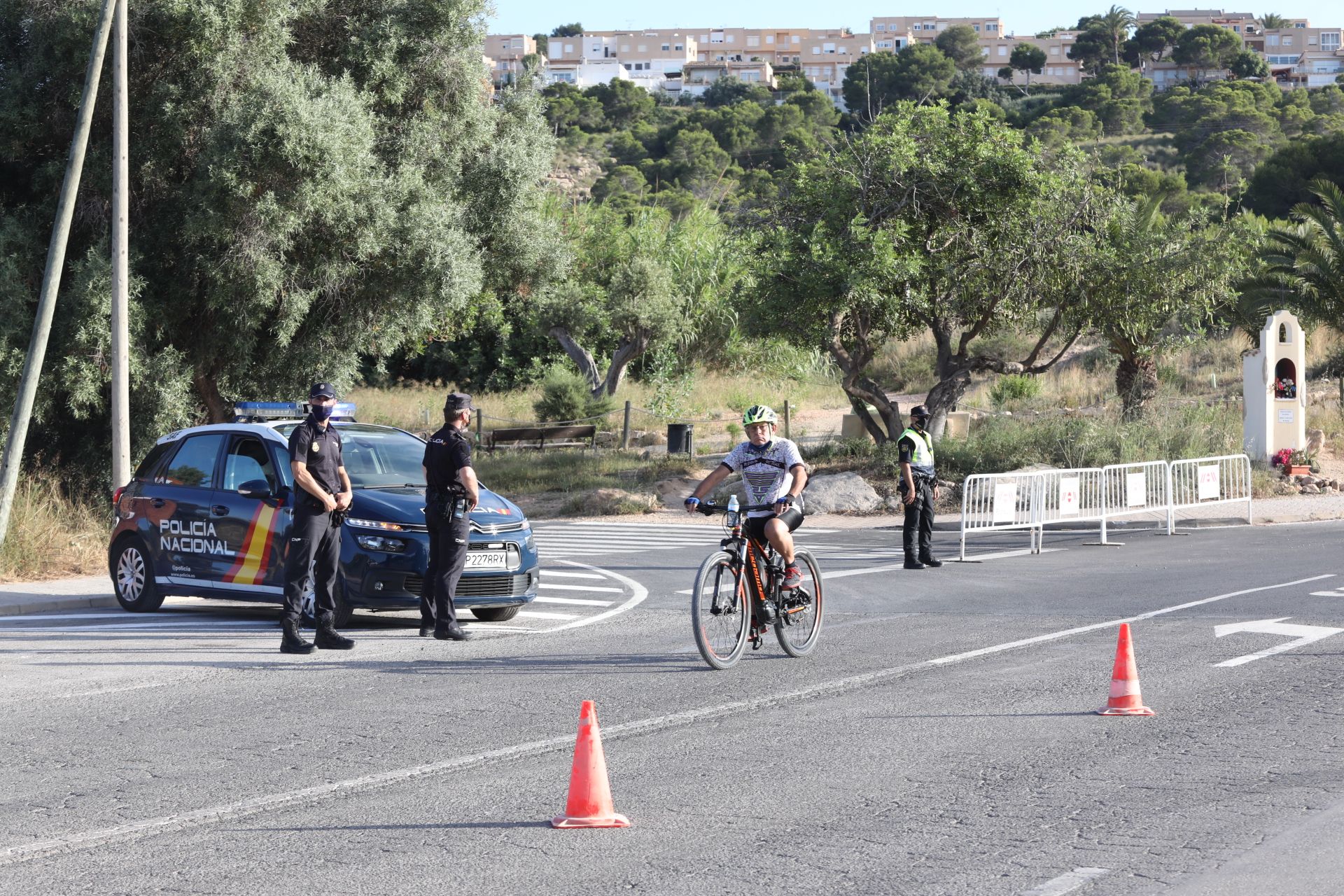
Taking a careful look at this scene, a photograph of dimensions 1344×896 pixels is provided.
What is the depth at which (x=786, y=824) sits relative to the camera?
19.4ft

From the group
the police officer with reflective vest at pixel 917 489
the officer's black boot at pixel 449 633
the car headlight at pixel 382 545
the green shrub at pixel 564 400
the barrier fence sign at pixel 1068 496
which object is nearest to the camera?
the officer's black boot at pixel 449 633

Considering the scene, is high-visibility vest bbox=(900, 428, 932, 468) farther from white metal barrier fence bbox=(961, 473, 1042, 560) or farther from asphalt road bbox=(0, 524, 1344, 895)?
asphalt road bbox=(0, 524, 1344, 895)

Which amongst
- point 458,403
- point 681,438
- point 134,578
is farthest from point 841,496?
point 458,403

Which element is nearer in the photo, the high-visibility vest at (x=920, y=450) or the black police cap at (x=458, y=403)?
the black police cap at (x=458, y=403)

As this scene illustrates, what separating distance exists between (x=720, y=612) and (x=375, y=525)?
334 centimetres

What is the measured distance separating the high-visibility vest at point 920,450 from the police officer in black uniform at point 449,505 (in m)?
7.06

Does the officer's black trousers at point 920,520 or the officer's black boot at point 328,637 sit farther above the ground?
the officer's black trousers at point 920,520

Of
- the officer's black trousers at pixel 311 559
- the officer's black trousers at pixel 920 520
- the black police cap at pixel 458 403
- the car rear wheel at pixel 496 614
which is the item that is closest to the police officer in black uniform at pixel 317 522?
the officer's black trousers at pixel 311 559

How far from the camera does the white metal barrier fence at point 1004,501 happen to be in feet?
61.3

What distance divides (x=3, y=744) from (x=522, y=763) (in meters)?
2.83

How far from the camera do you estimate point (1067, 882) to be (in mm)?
5125

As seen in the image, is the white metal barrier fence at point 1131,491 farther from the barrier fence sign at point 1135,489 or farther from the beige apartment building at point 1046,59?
the beige apartment building at point 1046,59

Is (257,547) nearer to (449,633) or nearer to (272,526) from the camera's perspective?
(272,526)

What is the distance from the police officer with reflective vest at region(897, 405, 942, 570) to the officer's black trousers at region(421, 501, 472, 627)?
681cm
